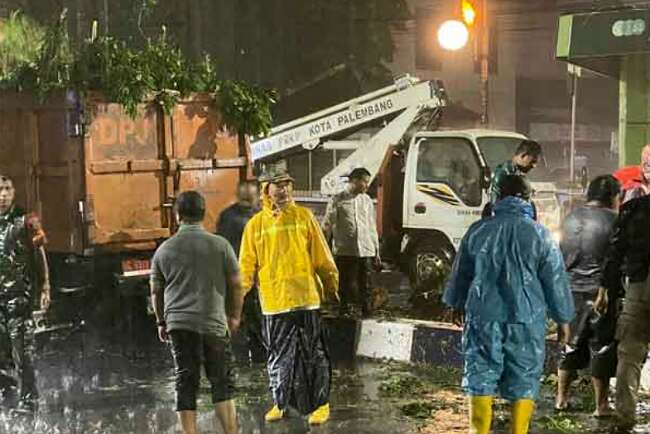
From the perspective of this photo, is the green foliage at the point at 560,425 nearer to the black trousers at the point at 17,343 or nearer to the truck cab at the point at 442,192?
the black trousers at the point at 17,343

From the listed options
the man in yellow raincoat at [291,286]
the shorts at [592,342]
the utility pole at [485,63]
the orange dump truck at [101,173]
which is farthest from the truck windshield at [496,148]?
the man in yellow raincoat at [291,286]

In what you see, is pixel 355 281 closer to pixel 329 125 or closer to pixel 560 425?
pixel 329 125

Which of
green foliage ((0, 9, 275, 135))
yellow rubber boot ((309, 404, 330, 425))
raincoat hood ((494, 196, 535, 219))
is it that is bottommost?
yellow rubber boot ((309, 404, 330, 425))

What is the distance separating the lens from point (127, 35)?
1313 centimetres

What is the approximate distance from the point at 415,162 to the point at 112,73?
3587 millimetres

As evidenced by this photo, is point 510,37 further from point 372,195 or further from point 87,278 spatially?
point 87,278

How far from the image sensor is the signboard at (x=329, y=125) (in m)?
11.5

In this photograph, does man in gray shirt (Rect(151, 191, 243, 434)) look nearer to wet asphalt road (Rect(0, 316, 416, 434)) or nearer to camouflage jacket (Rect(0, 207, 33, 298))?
wet asphalt road (Rect(0, 316, 416, 434))

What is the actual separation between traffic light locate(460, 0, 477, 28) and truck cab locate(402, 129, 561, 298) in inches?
52.8

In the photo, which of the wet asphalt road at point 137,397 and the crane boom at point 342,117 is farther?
the crane boom at point 342,117

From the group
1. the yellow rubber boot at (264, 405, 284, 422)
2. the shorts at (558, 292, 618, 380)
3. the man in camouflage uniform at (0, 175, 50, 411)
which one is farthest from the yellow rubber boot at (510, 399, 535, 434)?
the man in camouflage uniform at (0, 175, 50, 411)

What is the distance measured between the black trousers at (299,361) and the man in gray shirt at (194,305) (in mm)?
765

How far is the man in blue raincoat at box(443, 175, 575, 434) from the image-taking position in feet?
17.1

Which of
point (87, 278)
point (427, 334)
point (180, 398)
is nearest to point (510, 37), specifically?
point (427, 334)
